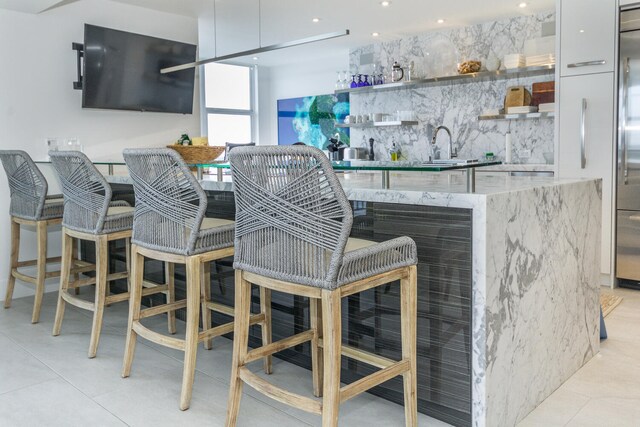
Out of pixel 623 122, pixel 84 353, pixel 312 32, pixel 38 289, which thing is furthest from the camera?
pixel 312 32

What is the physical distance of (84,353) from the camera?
10.00ft

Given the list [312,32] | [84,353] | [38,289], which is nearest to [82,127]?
[38,289]

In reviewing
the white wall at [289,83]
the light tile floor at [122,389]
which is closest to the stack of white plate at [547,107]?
the white wall at [289,83]

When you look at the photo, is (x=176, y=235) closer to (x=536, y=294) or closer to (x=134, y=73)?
(x=536, y=294)

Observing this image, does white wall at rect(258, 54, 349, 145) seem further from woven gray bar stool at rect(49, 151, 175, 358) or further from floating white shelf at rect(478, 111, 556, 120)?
woven gray bar stool at rect(49, 151, 175, 358)

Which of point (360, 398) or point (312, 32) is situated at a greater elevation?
point (312, 32)

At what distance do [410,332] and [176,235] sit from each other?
1.11 m

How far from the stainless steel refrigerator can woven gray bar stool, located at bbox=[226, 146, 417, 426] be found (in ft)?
9.72

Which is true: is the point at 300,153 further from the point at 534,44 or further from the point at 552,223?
the point at 534,44

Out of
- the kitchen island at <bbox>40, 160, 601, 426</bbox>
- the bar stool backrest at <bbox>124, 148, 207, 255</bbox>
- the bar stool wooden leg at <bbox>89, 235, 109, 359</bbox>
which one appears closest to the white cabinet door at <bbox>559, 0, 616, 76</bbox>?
the kitchen island at <bbox>40, 160, 601, 426</bbox>

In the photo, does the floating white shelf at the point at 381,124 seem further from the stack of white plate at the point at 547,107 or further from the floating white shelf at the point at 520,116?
the stack of white plate at the point at 547,107

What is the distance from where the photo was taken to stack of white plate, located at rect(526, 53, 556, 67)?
16.8ft

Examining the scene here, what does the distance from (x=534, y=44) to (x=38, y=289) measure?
185 inches

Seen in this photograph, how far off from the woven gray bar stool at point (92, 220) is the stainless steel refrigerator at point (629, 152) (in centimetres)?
338
